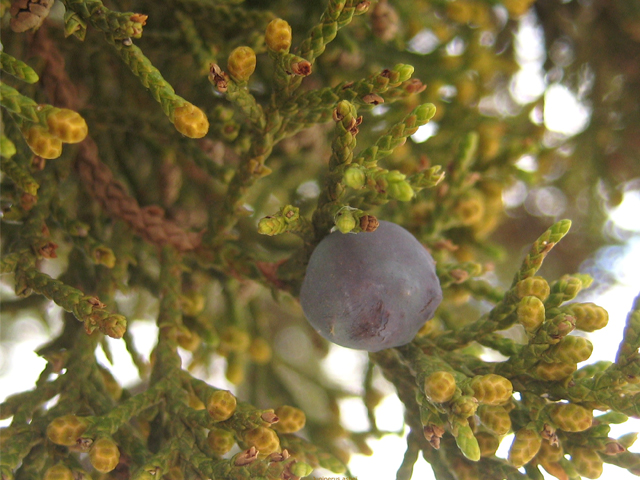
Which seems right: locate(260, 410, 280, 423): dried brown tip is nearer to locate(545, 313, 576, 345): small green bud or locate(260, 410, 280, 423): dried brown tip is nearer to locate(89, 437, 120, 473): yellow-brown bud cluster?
locate(89, 437, 120, 473): yellow-brown bud cluster

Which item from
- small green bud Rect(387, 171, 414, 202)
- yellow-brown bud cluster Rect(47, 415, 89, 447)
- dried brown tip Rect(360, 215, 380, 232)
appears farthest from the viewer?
yellow-brown bud cluster Rect(47, 415, 89, 447)

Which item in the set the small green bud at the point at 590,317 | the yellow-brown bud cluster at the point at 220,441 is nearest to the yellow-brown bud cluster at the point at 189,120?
the yellow-brown bud cluster at the point at 220,441

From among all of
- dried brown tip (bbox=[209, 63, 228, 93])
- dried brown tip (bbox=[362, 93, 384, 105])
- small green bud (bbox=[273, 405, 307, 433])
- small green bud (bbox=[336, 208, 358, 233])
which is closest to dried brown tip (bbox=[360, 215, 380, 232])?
small green bud (bbox=[336, 208, 358, 233])

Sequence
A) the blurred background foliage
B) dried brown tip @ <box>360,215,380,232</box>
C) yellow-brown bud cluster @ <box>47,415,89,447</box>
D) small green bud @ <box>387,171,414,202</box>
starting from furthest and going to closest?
the blurred background foliage, yellow-brown bud cluster @ <box>47,415,89,447</box>, dried brown tip @ <box>360,215,380,232</box>, small green bud @ <box>387,171,414,202</box>

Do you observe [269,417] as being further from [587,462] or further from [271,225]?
[587,462]

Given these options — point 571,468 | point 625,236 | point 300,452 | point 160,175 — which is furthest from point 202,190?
point 625,236

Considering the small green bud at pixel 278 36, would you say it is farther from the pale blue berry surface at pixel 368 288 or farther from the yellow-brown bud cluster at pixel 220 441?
the yellow-brown bud cluster at pixel 220 441

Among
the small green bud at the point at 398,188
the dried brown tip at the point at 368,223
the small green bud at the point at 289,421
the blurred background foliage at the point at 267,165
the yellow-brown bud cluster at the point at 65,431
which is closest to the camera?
the small green bud at the point at 398,188
